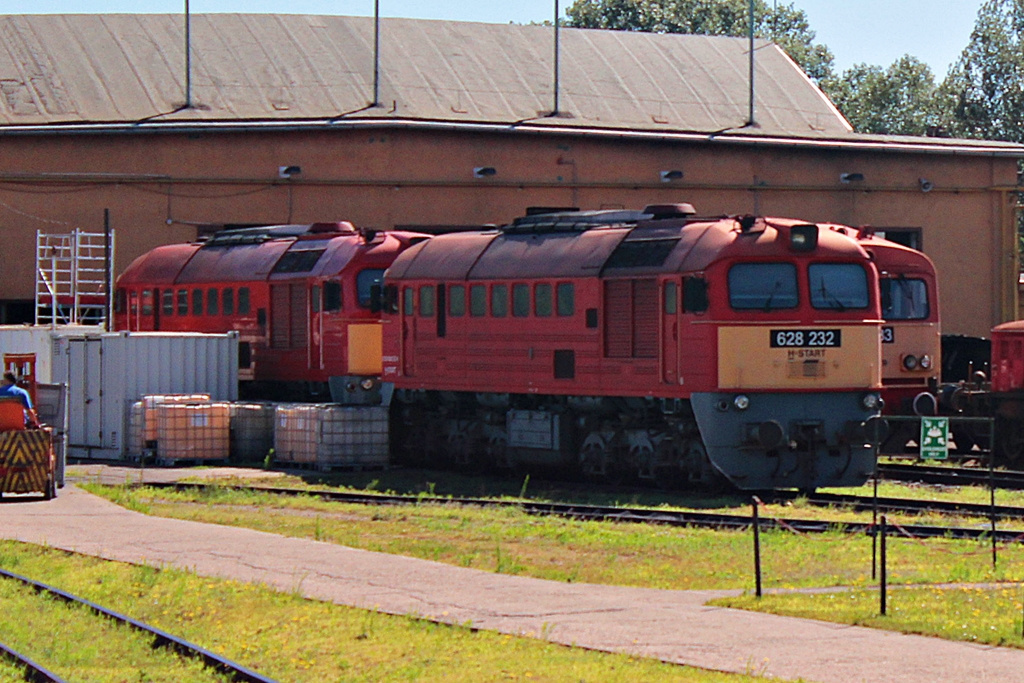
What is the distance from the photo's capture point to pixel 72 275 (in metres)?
37.6

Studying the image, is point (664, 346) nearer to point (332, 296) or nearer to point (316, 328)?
point (332, 296)

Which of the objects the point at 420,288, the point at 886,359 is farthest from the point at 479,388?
the point at 886,359

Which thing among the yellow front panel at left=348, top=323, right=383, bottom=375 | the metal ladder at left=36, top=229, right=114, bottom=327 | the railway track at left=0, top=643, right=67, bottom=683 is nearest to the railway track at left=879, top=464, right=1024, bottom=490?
the yellow front panel at left=348, top=323, right=383, bottom=375

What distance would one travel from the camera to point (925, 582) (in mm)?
14445

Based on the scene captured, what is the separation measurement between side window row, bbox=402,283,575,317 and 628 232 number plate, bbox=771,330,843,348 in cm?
344

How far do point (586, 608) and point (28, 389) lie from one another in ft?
51.9

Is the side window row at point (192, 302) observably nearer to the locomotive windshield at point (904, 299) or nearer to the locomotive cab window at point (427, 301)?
the locomotive cab window at point (427, 301)

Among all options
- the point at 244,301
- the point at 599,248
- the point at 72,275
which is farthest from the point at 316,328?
the point at 72,275

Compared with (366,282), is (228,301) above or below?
below

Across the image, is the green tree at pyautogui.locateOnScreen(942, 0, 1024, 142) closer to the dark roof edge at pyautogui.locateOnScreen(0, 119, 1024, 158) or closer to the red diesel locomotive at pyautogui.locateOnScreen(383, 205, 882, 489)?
the dark roof edge at pyautogui.locateOnScreen(0, 119, 1024, 158)

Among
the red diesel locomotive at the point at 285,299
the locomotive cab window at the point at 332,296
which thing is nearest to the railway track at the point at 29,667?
the red diesel locomotive at the point at 285,299

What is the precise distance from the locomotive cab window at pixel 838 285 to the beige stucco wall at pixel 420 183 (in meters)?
19.6

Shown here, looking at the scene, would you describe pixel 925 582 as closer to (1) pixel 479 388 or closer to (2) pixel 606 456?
(2) pixel 606 456

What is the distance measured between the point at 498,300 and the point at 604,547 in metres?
8.64
